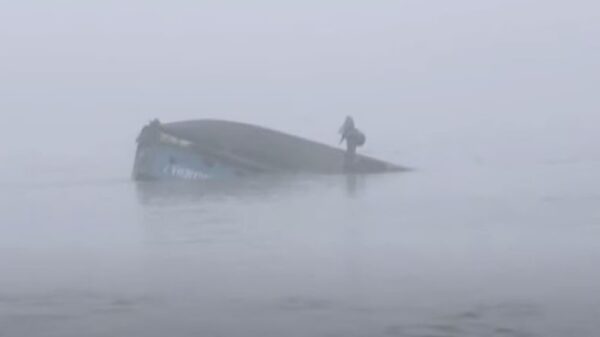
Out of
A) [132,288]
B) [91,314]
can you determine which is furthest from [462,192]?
[91,314]

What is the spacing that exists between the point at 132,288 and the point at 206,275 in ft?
3.57

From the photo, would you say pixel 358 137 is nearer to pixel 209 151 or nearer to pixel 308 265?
pixel 209 151

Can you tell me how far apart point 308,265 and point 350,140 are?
19991mm

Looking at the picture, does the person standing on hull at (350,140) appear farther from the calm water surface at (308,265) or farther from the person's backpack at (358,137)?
the calm water surface at (308,265)

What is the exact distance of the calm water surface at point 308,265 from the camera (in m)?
10.8

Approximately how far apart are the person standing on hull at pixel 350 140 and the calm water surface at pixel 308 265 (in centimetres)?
529

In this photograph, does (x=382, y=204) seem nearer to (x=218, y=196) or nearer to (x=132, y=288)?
(x=218, y=196)

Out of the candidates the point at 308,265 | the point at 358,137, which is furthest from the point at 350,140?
the point at 308,265

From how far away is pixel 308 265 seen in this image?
49.1 ft

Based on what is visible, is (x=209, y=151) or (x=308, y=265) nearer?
(x=308, y=265)

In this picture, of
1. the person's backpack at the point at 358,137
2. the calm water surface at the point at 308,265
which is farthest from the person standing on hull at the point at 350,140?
the calm water surface at the point at 308,265

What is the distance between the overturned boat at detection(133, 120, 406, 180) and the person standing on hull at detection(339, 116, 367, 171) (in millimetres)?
1210

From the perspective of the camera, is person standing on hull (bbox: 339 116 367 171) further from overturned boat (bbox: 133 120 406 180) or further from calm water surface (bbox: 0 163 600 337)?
calm water surface (bbox: 0 163 600 337)

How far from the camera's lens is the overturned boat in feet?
107
